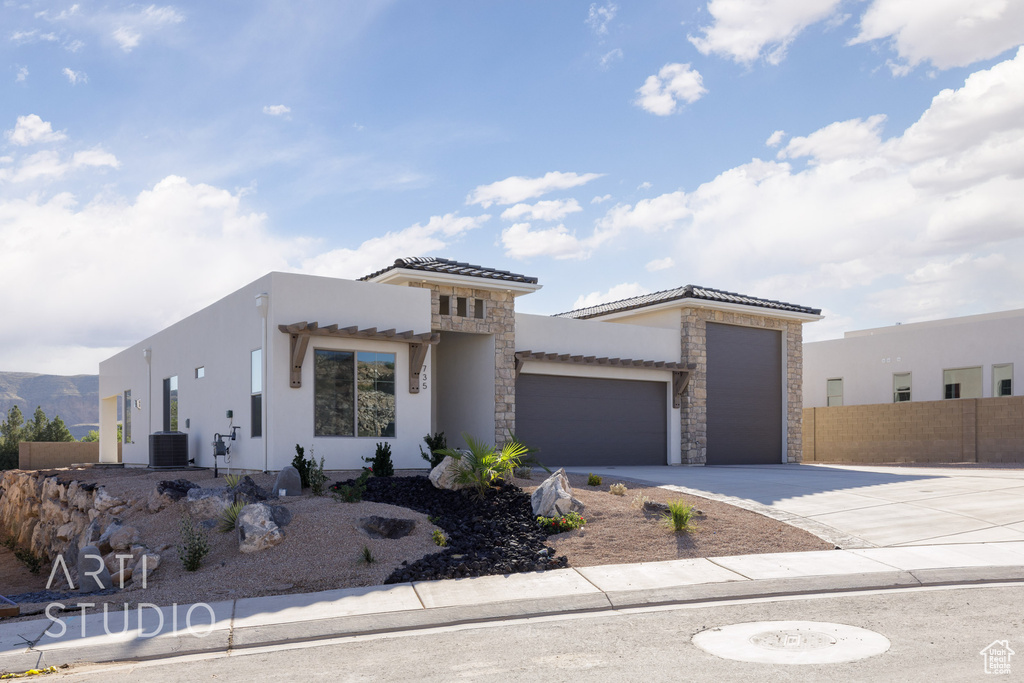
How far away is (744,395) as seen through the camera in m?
25.3

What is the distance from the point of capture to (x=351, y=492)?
12.9m

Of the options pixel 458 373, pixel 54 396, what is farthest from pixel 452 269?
pixel 54 396

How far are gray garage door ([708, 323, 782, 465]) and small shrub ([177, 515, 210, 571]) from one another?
17.1m

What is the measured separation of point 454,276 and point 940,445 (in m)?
18.6


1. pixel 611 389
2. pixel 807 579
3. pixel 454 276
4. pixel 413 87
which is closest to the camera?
pixel 807 579

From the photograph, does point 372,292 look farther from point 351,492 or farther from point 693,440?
point 693,440

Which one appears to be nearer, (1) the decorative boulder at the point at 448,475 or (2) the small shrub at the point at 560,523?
(2) the small shrub at the point at 560,523

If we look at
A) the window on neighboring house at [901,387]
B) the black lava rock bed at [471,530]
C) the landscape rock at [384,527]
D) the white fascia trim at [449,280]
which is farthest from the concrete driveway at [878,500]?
the window on neighboring house at [901,387]

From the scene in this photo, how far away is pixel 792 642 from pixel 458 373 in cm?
1550

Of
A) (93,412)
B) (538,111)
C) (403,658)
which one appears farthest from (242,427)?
(93,412)

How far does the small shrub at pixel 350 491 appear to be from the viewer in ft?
41.8

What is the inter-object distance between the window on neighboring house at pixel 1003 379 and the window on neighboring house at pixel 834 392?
6.38 meters

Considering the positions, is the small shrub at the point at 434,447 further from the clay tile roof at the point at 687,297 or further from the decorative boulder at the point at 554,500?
→ the clay tile roof at the point at 687,297

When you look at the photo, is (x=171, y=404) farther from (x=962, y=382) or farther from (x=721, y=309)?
(x=962, y=382)
